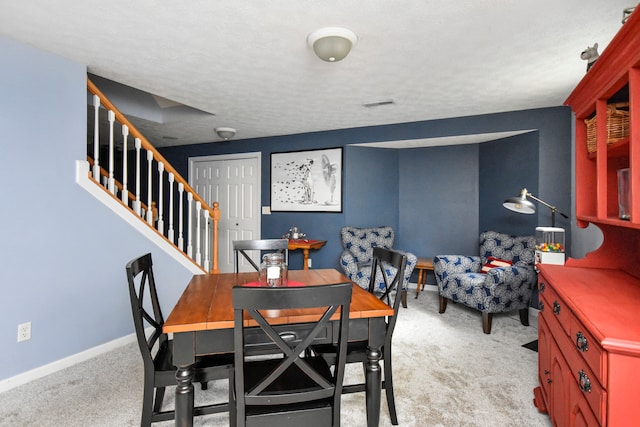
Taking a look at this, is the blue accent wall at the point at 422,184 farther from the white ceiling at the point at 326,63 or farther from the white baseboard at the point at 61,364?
the white baseboard at the point at 61,364

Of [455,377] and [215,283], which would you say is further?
[455,377]

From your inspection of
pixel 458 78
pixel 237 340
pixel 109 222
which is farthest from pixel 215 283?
pixel 458 78

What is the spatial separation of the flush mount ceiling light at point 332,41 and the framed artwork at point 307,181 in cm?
246

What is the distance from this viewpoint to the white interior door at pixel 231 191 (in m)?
5.14

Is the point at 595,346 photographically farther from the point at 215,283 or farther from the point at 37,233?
the point at 37,233

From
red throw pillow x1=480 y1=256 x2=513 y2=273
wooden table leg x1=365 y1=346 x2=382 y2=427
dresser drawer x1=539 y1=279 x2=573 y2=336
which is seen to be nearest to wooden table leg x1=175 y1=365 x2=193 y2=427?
wooden table leg x1=365 y1=346 x2=382 y2=427

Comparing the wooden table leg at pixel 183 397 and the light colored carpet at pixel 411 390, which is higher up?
the wooden table leg at pixel 183 397

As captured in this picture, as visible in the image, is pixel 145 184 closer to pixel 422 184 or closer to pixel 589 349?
pixel 422 184

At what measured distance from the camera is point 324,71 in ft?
8.40

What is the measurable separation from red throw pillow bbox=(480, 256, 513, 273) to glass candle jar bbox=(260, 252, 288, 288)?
2.62 m

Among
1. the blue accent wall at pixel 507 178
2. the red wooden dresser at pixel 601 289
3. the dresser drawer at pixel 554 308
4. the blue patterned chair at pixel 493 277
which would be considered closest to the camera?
the red wooden dresser at pixel 601 289

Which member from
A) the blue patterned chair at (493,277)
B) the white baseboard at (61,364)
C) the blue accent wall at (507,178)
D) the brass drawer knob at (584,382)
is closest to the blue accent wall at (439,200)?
the blue accent wall at (507,178)

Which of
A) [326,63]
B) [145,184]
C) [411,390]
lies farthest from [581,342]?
[145,184]

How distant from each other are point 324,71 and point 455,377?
245 centimetres
